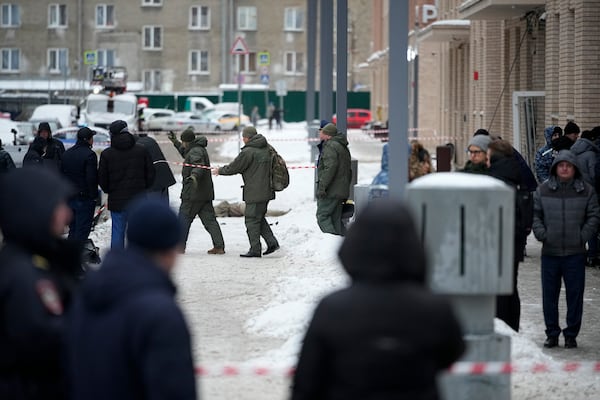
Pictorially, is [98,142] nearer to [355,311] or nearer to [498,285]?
[498,285]

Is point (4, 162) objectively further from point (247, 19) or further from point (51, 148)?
point (247, 19)

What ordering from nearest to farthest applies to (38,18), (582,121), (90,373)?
(90,373) → (582,121) → (38,18)

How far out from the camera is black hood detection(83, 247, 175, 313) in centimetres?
450

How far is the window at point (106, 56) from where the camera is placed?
275ft

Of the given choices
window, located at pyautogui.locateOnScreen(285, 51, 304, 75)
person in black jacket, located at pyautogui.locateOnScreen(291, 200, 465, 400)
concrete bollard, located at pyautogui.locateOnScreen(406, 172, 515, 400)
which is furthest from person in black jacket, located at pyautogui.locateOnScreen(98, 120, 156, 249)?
window, located at pyautogui.locateOnScreen(285, 51, 304, 75)

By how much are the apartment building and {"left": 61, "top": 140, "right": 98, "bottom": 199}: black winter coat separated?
68.8 metres

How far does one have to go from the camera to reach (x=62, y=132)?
38812 mm

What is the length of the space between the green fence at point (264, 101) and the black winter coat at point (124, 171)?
2749 inches

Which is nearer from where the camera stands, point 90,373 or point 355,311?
point 355,311

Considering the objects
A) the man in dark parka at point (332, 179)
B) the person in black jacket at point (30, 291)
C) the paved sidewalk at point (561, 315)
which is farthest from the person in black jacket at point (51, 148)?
the person in black jacket at point (30, 291)

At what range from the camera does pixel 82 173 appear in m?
16.0

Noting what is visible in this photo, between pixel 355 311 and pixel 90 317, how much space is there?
0.90 m

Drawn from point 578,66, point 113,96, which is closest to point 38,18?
point 113,96

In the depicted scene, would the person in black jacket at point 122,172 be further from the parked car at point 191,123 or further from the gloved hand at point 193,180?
the parked car at point 191,123
